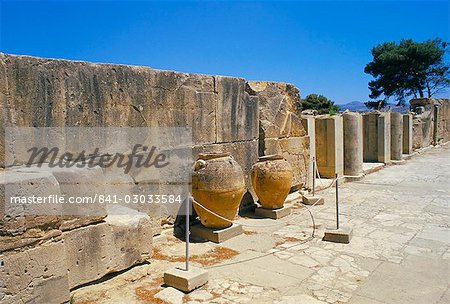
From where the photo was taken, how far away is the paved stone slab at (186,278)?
348 cm

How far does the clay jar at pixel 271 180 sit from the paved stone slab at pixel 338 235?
1327 mm

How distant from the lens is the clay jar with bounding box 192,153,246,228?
4.96 metres

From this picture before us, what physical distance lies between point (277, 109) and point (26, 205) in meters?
5.47

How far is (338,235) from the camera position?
4.97m

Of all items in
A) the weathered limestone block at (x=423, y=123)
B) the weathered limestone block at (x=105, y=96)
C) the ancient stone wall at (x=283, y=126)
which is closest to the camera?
the weathered limestone block at (x=105, y=96)

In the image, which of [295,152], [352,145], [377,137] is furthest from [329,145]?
[377,137]

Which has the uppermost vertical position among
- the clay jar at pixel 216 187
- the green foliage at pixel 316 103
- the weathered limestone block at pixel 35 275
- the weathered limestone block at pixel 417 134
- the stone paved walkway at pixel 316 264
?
the green foliage at pixel 316 103

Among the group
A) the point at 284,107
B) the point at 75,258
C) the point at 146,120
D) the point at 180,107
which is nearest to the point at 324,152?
the point at 284,107

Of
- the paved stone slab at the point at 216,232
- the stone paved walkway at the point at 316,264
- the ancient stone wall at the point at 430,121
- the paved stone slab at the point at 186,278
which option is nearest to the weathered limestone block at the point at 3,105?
the stone paved walkway at the point at 316,264

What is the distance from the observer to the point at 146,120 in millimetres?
4875

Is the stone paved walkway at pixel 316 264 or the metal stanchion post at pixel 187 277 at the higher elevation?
the metal stanchion post at pixel 187 277

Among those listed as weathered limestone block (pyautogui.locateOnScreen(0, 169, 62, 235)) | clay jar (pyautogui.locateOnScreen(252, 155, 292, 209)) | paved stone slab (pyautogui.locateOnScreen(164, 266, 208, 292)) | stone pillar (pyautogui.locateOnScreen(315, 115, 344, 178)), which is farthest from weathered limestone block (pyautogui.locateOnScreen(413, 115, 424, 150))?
weathered limestone block (pyautogui.locateOnScreen(0, 169, 62, 235))

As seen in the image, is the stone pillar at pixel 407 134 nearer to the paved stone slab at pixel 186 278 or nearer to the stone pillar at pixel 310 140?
the stone pillar at pixel 310 140

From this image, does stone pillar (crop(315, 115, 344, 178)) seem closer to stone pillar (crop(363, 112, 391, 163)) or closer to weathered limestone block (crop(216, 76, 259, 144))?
weathered limestone block (crop(216, 76, 259, 144))
